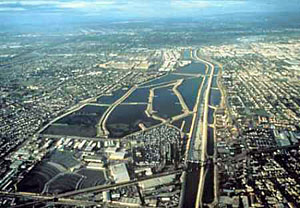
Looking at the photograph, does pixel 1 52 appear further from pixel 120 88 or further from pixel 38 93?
pixel 120 88

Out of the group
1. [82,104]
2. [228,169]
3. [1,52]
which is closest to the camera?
[228,169]

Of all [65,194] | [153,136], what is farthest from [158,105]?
[65,194]

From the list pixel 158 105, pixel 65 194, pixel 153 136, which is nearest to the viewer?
pixel 65 194

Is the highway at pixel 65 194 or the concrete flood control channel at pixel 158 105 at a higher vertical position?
the concrete flood control channel at pixel 158 105

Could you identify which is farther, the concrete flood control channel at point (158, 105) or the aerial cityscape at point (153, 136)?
the concrete flood control channel at point (158, 105)

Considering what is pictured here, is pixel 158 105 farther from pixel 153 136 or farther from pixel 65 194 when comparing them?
pixel 65 194

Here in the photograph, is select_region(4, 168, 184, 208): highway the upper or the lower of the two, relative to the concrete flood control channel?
lower

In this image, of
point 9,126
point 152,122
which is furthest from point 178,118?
point 9,126

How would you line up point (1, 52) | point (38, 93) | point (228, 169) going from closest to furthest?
point (228, 169)
point (38, 93)
point (1, 52)

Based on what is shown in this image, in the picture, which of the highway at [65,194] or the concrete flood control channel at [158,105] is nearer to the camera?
the highway at [65,194]

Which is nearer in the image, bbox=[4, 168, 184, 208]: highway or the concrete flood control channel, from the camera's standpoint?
bbox=[4, 168, 184, 208]: highway

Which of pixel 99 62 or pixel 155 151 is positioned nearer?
pixel 155 151
